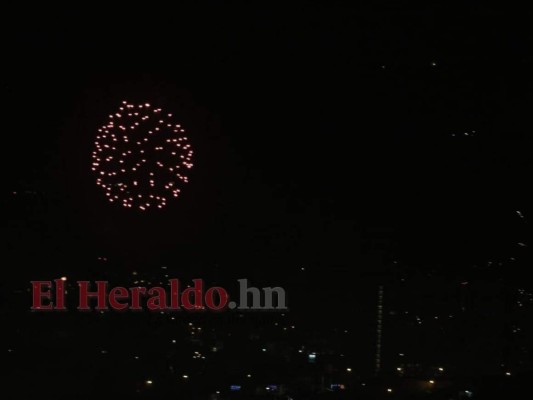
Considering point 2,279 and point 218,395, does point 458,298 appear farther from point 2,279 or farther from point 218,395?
point 2,279

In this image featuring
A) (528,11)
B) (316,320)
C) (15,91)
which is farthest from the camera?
(316,320)

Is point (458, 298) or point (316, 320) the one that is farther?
point (316, 320)

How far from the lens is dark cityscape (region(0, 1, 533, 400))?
18.7 ft

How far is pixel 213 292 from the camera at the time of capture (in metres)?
7.57

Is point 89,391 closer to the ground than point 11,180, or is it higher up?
closer to the ground

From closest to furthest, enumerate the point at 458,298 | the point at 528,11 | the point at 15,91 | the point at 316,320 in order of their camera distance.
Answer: the point at 528,11 → the point at 15,91 → the point at 458,298 → the point at 316,320

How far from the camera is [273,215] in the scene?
7230mm

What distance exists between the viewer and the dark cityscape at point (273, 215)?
5.70 metres

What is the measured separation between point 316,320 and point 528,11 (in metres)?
3.77

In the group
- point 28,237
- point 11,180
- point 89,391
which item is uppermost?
point 11,180

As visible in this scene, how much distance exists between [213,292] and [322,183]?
159cm

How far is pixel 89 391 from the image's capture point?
7305mm

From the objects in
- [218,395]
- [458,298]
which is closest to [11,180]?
[218,395]

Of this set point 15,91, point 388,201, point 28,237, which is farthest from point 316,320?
point 15,91
